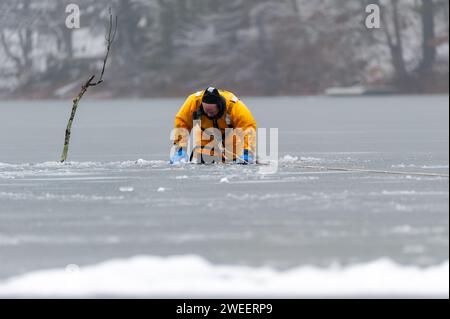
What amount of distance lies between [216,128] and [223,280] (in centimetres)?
838

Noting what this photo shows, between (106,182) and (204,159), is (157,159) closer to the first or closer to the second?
(204,159)

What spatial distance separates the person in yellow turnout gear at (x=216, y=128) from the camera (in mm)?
15742

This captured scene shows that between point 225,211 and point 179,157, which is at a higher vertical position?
point 179,157

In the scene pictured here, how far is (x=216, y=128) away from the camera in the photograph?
16.1m

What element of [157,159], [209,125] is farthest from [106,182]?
[157,159]

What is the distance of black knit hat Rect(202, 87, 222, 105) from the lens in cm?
1548

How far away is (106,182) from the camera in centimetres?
1414

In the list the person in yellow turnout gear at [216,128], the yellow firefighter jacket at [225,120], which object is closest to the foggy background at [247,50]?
the person in yellow turnout gear at [216,128]

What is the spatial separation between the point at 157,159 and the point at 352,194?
630cm

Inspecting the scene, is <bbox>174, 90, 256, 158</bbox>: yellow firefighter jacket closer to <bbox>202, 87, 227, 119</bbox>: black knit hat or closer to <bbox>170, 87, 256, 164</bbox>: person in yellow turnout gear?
<bbox>170, 87, 256, 164</bbox>: person in yellow turnout gear

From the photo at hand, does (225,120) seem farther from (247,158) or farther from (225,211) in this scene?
(225,211)

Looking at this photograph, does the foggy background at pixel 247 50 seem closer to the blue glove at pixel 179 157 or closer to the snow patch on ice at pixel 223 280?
the blue glove at pixel 179 157

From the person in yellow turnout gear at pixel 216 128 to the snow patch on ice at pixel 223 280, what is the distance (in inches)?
294

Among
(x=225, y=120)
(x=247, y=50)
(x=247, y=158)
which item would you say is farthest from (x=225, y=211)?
(x=247, y=50)
